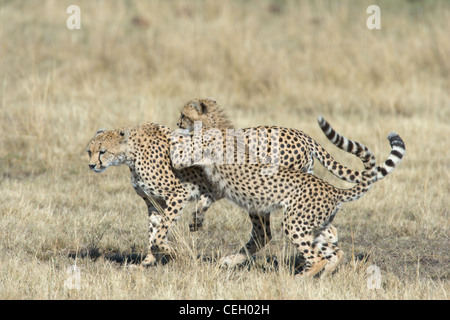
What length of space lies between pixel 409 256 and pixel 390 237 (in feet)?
1.51

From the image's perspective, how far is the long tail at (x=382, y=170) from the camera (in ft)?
14.4

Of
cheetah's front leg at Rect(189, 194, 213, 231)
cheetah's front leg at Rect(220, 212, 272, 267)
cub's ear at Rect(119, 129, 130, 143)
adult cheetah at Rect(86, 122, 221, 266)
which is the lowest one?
cheetah's front leg at Rect(220, 212, 272, 267)

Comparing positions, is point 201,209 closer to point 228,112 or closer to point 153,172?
point 153,172

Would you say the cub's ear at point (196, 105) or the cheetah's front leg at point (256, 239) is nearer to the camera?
the cheetah's front leg at point (256, 239)

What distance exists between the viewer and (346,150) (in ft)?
15.2

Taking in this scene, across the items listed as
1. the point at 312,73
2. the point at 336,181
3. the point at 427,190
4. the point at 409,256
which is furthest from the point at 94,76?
the point at 409,256

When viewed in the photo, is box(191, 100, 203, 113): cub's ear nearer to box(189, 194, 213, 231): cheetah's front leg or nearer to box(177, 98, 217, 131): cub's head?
box(177, 98, 217, 131): cub's head

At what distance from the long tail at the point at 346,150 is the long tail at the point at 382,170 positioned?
78mm

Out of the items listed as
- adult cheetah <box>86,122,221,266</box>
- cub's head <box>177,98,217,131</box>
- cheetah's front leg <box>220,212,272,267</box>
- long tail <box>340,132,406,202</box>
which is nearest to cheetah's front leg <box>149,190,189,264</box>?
adult cheetah <box>86,122,221,266</box>

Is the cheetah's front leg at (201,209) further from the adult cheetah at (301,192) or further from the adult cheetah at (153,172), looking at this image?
the adult cheetah at (301,192)

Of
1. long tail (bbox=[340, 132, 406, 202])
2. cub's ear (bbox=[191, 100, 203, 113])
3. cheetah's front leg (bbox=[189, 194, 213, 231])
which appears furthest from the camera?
cub's ear (bbox=[191, 100, 203, 113])

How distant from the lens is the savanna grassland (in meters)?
4.52

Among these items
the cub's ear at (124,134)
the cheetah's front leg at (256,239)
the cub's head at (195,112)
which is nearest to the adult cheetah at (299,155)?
the cub's head at (195,112)

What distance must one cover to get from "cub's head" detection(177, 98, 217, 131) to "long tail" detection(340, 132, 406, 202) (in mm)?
1308
